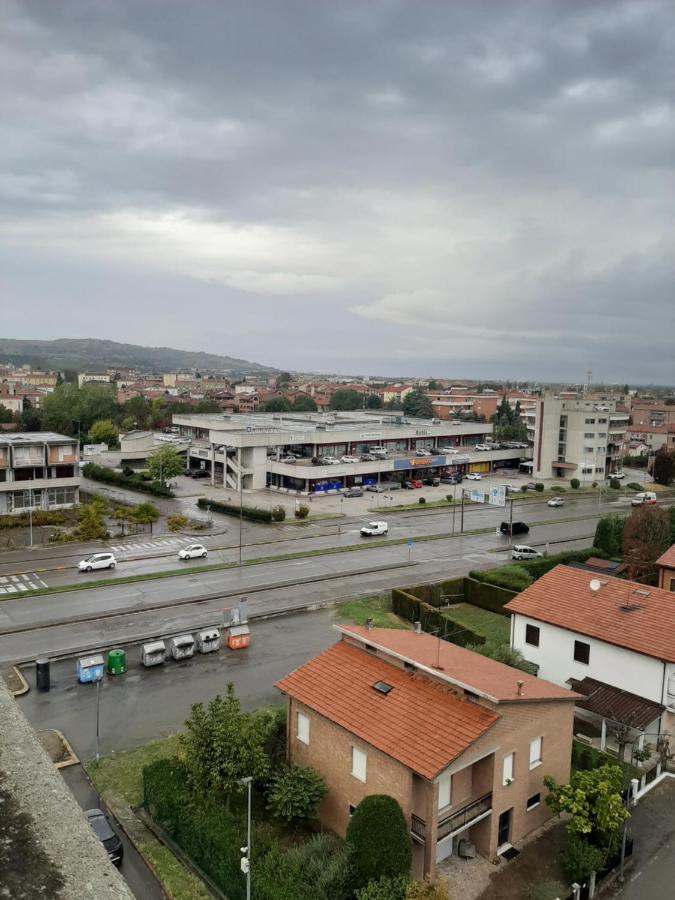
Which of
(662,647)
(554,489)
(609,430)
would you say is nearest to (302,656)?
(662,647)

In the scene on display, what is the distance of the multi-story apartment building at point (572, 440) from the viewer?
88.9 meters

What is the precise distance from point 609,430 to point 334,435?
124 ft

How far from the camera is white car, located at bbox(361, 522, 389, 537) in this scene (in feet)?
180

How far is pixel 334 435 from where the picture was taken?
8350cm

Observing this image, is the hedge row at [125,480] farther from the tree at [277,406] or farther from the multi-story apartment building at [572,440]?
the tree at [277,406]

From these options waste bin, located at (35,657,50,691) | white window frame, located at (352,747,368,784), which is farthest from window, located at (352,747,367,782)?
waste bin, located at (35,657,50,691)

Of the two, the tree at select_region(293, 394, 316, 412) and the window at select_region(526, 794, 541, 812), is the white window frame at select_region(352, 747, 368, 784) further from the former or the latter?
the tree at select_region(293, 394, 316, 412)

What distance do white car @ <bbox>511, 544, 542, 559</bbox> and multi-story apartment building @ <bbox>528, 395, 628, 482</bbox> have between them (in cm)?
4306

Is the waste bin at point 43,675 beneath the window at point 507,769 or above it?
beneath

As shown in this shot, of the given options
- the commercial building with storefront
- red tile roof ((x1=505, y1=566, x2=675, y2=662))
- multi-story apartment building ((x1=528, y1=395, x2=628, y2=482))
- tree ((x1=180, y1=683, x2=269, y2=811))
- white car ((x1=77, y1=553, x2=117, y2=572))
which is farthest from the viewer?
multi-story apartment building ((x1=528, y1=395, x2=628, y2=482))

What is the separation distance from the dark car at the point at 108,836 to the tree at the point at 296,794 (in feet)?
12.9

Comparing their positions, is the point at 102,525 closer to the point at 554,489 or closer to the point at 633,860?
the point at 633,860

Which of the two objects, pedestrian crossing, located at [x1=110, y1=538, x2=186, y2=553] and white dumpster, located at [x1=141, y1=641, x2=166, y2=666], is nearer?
white dumpster, located at [x1=141, y1=641, x2=166, y2=666]

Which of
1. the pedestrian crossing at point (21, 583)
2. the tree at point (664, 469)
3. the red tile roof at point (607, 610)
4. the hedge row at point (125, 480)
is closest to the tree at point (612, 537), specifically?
the red tile roof at point (607, 610)
